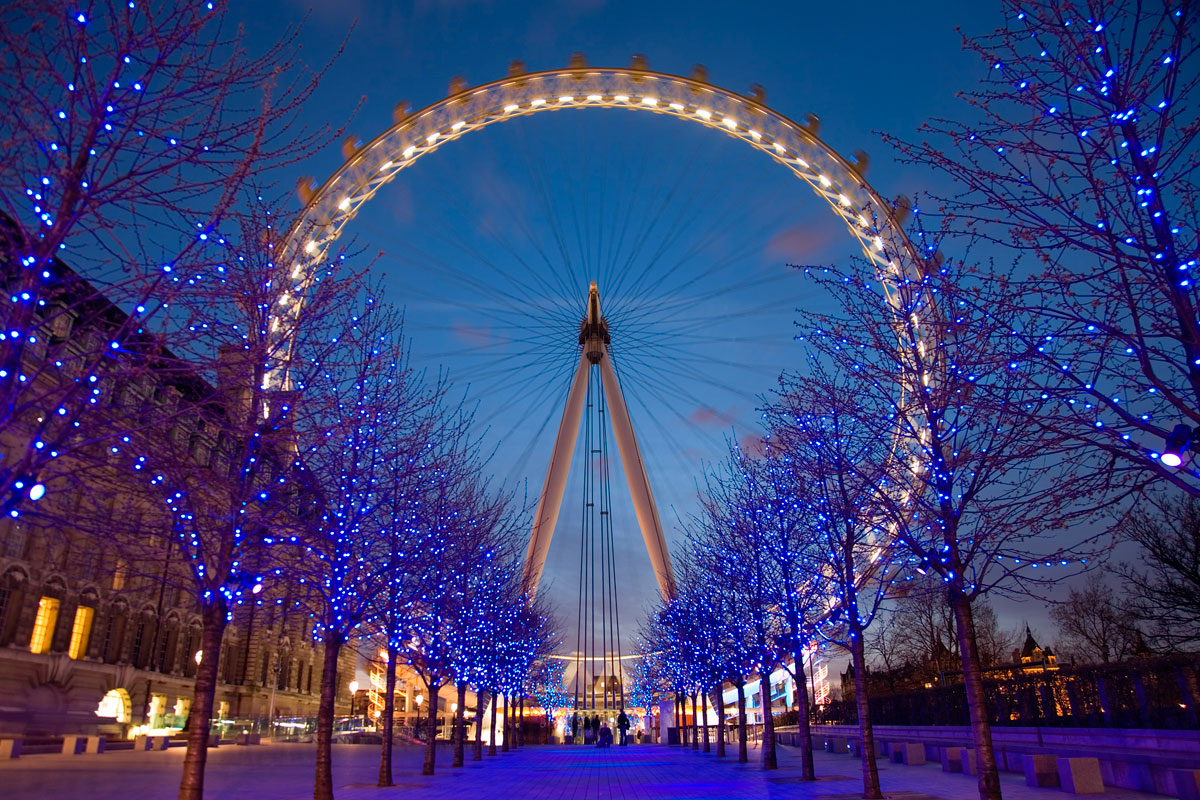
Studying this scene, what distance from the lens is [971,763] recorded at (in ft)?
63.8

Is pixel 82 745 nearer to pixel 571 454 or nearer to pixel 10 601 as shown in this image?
pixel 10 601

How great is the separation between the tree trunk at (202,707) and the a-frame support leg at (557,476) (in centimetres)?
3090

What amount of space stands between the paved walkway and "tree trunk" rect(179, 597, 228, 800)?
454cm

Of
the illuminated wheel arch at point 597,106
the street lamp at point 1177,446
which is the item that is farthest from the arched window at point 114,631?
the street lamp at point 1177,446

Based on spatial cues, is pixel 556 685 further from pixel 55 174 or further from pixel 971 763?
pixel 55 174

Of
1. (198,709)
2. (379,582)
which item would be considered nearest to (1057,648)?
(379,582)

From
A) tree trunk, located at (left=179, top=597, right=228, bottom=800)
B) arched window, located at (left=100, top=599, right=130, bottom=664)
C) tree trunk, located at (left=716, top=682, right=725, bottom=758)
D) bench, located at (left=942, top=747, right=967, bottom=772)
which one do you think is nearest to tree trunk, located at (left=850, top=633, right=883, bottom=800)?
bench, located at (left=942, top=747, right=967, bottom=772)

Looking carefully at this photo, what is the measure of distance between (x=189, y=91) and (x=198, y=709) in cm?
790

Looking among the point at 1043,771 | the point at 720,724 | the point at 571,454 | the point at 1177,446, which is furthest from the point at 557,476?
the point at 1177,446

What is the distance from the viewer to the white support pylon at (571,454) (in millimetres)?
42688

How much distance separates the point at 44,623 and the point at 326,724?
30.9 metres

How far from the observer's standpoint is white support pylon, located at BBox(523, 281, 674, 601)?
42.7 m

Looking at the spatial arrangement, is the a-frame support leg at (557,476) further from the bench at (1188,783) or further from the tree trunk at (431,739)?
the bench at (1188,783)

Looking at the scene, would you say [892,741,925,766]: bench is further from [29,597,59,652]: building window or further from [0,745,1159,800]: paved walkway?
[29,597,59,652]: building window
